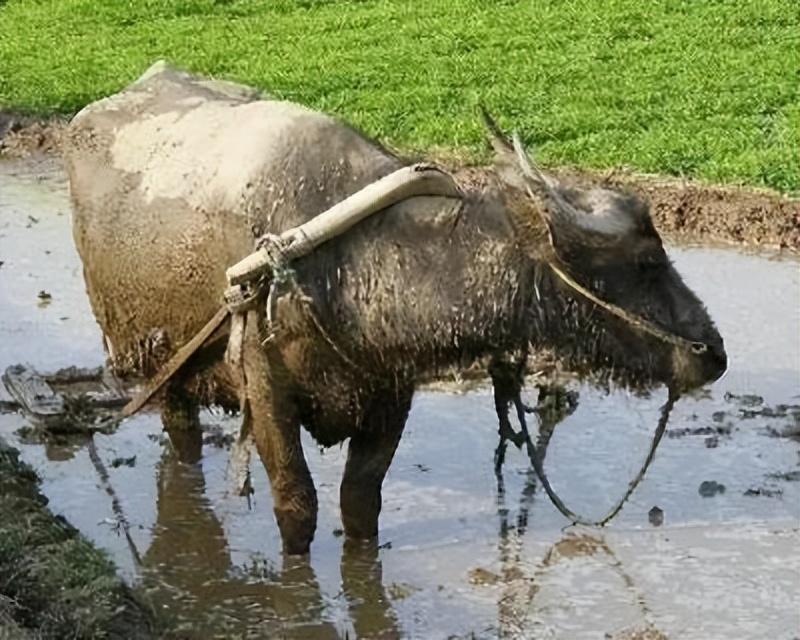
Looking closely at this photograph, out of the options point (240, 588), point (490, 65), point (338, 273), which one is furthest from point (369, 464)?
point (490, 65)

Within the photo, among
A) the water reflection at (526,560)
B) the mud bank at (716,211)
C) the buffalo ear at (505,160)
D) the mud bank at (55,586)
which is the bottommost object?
the water reflection at (526,560)

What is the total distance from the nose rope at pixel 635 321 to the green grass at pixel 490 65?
5397 millimetres

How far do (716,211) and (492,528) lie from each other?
4126 millimetres

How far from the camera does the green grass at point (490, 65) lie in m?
11.8

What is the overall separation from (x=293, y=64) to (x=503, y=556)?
938 cm

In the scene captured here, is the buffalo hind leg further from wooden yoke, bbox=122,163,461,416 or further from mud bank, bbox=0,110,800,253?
mud bank, bbox=0,110,800,253

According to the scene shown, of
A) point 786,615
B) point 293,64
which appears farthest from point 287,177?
point 293,64

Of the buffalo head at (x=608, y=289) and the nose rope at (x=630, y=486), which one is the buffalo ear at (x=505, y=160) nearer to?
the buffalo head at (x=608, y=289)

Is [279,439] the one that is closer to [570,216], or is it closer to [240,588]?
[240,588]

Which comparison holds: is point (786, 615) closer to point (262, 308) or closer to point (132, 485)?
point (262, 308)

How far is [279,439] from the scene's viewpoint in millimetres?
5801

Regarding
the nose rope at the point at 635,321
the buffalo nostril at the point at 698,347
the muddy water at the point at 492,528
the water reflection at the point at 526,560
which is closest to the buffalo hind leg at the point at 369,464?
the muddy water at the point at 492,528

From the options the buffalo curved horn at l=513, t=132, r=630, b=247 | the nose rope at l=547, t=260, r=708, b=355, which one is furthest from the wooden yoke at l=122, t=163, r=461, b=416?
the nose rope at l=547, t=260, r=708, b=355

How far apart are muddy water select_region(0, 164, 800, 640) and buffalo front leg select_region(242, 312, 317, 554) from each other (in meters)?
0.19
